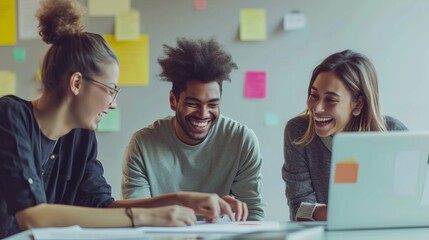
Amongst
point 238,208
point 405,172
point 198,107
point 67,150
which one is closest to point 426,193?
point 405,172

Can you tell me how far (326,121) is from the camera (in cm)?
218

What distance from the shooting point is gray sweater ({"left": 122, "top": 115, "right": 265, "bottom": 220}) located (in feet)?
7.22

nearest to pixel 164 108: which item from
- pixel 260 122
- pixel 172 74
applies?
pixel 260 122

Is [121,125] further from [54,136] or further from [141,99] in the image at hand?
[54,136]

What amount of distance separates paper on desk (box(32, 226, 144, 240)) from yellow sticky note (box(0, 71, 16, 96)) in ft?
4.56

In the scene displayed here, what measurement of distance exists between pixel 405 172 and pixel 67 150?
3.09 feet

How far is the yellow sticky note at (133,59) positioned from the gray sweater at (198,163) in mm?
607

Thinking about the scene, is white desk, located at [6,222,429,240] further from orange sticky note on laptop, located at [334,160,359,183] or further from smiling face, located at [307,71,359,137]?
smiling face, located at [307,71,359,137]

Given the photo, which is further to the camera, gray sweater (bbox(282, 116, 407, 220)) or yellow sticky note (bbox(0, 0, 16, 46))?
yellow sticky note (bbox(0, 0, 16, 46))

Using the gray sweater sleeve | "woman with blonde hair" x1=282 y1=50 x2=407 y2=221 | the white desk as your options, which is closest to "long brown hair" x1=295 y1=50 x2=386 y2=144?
"woman with blonde hair" x1=282 y1=50 x2=407 y2=221

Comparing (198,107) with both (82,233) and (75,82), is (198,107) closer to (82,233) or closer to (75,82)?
(75,82)

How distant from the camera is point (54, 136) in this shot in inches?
73.0

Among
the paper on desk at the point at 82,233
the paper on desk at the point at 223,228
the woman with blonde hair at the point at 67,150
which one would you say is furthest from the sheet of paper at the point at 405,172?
the paper on desk at the point at 82,233

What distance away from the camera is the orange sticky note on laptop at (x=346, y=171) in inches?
60.7
